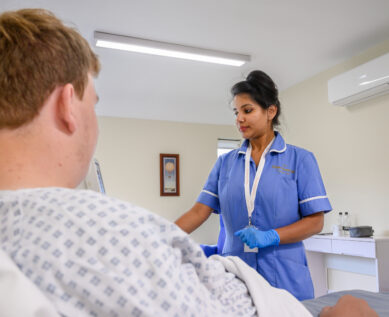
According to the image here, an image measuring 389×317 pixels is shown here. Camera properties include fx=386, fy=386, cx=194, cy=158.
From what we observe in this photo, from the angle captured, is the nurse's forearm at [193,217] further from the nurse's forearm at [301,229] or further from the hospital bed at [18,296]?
the hospital bed at [18,296]

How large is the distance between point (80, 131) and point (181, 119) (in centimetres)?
532

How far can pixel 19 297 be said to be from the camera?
463 mm

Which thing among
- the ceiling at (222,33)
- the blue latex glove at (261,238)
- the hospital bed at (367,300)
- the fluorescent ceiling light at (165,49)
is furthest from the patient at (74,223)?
the fluorescent ceiling light at (165,49)

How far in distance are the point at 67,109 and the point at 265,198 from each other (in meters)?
1.32

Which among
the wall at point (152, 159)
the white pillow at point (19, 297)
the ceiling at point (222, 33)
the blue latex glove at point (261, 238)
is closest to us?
the white pillow at point (19, 297)

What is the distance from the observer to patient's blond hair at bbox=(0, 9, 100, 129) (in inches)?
24.5

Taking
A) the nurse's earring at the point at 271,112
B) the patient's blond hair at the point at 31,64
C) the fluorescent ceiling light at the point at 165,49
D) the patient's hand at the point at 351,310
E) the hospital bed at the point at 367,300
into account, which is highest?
the fluorescent ceiling light at the point at 165,49

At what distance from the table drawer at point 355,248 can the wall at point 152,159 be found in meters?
2.51

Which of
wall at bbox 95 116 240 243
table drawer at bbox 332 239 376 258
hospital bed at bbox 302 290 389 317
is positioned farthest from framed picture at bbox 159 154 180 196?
hospital bed at bbox 302 290 389 317

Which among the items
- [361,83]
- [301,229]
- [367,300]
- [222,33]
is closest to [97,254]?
[367,300]

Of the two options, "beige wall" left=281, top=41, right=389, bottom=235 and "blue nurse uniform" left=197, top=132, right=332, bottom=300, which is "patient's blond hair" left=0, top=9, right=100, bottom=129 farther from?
"beige wall" left=281, top=41, right=389, bottom=235

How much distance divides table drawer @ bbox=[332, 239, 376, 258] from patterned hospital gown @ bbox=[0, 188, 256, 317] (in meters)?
3.16

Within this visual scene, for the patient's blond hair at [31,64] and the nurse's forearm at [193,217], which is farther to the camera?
the nurse's forearm at [193,217]

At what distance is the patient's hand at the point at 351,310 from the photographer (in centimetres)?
85
